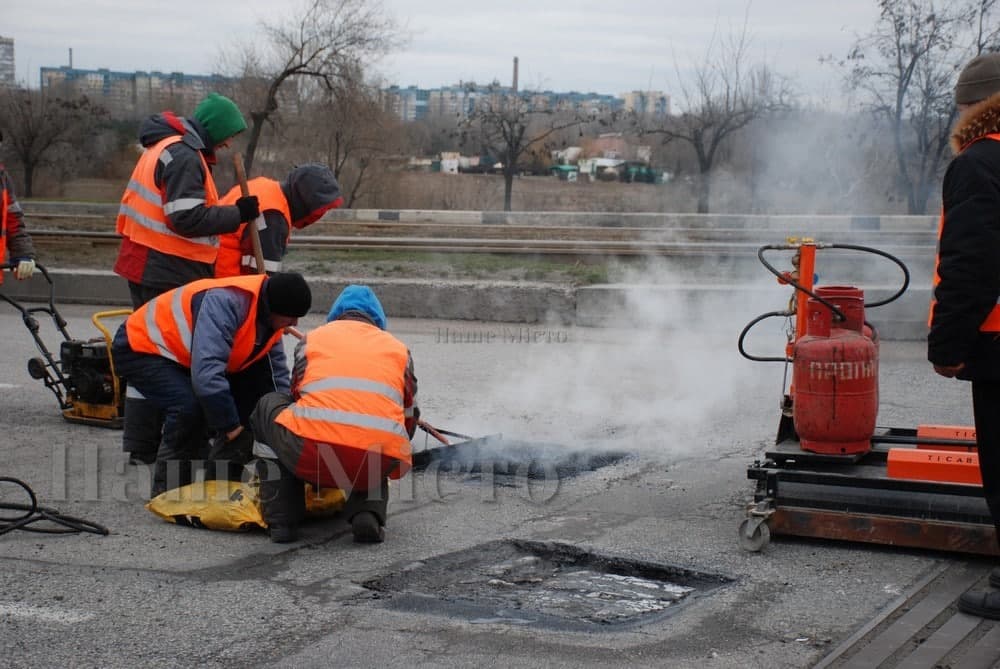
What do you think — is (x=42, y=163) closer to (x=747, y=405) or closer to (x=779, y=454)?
(x=747, y=405)

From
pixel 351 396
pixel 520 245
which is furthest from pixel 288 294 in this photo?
pixel 520 245

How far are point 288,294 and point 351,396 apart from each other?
0.73 m

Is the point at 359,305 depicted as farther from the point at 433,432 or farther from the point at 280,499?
the point at 433,432

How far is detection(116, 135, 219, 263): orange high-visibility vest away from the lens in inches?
235

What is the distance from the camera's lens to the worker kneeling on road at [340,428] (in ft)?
14.8

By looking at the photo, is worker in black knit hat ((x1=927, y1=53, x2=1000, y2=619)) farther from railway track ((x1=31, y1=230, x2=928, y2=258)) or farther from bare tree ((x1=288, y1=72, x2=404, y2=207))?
bare tree ((x1=288, y1=72, x2=404, y2=207))

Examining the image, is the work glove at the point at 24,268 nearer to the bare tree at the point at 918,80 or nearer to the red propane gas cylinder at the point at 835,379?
the red propane gas cylinder at the point at 835,379

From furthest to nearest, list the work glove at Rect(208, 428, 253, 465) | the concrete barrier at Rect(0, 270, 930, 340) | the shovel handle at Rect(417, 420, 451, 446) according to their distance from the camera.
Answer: the concrete barrier at Rect(0, 270, 930, 340) → the shovel handle at Rect(417, 420, 451, 446) → the work glove at Rect(208, 428, 253, 465)

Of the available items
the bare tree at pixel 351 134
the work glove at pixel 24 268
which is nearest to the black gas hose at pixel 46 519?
the work glove at pixel 24 268

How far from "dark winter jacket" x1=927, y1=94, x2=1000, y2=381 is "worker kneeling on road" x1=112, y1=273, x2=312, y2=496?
2667 millimetres

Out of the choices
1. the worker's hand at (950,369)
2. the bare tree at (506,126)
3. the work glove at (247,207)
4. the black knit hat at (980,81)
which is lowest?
the worker's hand at (950,369)

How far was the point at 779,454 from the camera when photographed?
4.91 metres

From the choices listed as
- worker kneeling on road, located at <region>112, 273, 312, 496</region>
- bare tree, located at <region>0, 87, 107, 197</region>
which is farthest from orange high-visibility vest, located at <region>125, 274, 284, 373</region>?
bare tree, located at <region>0, 87, 107, 197</region>

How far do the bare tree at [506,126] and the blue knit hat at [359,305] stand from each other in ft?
68.6
